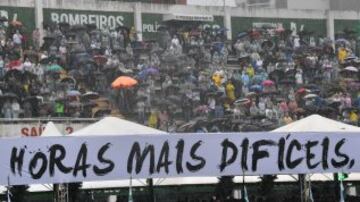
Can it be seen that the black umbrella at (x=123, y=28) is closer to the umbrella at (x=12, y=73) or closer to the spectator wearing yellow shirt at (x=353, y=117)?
the umbrella at (x=12, y=73)

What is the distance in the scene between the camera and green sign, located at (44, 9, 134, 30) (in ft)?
113

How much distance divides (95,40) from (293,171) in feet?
62.0

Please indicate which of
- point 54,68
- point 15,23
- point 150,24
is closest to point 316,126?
point 54,68

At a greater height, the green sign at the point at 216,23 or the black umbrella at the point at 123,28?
the green sign at the point at 216,23

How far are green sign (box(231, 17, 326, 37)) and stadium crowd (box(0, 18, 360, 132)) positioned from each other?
4.62 feet

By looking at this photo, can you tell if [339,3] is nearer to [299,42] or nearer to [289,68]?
[299,42]

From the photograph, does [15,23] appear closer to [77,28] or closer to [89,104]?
[77,28]

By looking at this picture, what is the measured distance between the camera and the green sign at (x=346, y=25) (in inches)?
1679

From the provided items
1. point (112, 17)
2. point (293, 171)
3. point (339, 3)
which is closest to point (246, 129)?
point (112, 17)

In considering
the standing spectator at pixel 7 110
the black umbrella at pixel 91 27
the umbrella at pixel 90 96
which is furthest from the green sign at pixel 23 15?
the standing spectator at pixel 7 110

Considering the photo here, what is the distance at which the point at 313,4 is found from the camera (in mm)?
49688

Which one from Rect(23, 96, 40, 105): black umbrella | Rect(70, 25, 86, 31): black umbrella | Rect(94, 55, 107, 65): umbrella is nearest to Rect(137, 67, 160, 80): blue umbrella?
Rect(94, 55, 107, 65): umbrella

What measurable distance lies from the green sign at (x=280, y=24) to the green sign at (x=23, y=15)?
9518 millimetres

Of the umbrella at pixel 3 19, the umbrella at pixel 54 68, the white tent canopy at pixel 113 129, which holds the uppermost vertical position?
the umbrella at pixel 3 19
